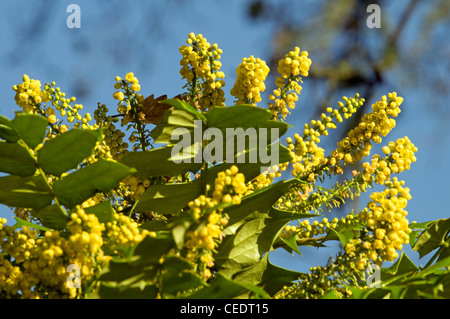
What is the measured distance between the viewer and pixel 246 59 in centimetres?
88

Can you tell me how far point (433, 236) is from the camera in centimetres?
77

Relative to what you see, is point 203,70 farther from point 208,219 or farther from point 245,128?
point 208,219

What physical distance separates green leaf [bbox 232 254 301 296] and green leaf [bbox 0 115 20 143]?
30 cm

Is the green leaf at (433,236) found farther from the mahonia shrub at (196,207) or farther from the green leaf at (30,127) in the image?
the green leaf at (30,127)

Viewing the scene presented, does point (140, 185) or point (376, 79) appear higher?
point (376, 79)

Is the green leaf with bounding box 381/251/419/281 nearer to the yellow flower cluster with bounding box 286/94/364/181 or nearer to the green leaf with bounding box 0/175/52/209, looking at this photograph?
the yellow flower cluster with bounding box 286/94/364/181

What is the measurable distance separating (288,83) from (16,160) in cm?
42

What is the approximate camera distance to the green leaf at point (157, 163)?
732 mm

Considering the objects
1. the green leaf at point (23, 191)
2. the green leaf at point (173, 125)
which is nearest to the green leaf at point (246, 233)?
the green leaf at point (173, 125)

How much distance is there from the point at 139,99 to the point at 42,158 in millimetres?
229

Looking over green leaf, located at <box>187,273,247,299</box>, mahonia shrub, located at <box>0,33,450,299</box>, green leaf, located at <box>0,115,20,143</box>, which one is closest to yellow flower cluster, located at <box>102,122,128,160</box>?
mahonia shrub, located at <box>0,33,450,299</box>

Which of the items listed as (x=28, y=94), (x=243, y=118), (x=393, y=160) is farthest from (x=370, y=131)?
(x=28, y=94)
